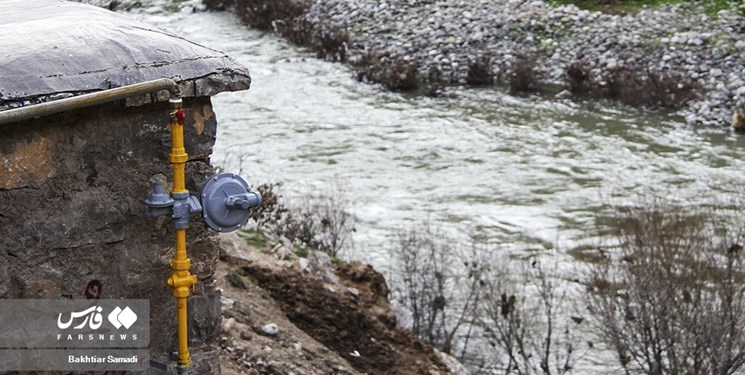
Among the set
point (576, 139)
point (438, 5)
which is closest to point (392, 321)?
point (576, 139)

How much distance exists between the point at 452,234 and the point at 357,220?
86cm

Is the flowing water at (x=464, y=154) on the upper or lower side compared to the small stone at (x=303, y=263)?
lower

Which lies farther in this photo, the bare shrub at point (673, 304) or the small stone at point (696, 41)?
the small stone at point (696, 41)

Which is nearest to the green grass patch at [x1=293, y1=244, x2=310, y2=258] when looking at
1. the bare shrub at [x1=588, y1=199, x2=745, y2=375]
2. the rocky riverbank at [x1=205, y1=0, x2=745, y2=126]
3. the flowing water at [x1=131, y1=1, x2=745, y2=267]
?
the flowing water at [x1=131, y1=1, x2=745, y2=267]

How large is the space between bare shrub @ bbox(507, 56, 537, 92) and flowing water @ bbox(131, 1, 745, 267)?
0.58 ft

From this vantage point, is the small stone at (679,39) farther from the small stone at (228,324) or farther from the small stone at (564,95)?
the small stone at (228,324)

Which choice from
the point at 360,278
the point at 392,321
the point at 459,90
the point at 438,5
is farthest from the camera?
the point at 438,5

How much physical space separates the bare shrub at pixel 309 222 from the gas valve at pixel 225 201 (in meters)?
4.47

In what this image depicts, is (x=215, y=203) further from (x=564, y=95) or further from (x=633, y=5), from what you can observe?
(x=633, y=5)

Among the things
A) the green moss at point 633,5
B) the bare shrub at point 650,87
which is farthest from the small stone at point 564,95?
the green moss at point 633,5

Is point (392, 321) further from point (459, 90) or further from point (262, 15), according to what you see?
point (262, 15)

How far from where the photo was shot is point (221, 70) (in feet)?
10.1

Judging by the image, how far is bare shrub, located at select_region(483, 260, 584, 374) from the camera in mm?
6715

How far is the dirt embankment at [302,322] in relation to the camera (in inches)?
193
